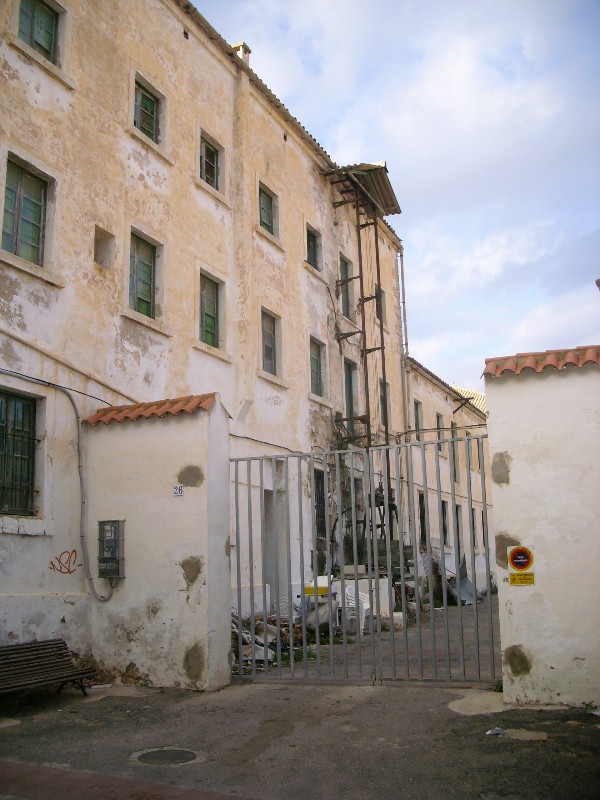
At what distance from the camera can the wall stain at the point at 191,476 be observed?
866 centimetres

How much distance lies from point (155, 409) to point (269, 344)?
749 cm

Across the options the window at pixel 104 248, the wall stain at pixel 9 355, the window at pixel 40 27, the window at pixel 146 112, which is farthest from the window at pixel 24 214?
the window at pixel 146 112

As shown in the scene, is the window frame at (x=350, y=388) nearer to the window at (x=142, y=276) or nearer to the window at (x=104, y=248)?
the window at (x=142, y=276)

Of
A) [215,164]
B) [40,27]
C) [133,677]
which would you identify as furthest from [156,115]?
[133,677]

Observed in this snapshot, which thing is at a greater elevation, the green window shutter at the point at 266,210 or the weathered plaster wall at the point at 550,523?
the green window shutter at the point at 266,210

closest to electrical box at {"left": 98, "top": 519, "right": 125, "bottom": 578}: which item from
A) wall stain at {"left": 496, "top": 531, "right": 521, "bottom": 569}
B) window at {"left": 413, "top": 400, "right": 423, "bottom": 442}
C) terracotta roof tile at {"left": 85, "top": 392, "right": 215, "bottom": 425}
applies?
terracotta roof tile at {"left": 85, "top": 392, "right": 215, "bottom": 425}

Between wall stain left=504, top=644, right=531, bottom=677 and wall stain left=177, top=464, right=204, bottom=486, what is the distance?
3836 millimetres

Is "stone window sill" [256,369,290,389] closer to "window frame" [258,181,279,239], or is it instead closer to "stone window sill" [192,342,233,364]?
A: "stone window sill" [192,342,233,364]

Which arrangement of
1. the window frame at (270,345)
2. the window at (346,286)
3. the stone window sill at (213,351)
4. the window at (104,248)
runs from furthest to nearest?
the window at (346,286)
the window frame at (270,345)
the stone window sill at (213,351)
the window at (104,248)

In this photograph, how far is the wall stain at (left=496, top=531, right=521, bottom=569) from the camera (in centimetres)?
723

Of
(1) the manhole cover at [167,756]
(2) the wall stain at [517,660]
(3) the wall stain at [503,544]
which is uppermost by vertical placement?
(3) the wall stain at [503,544]

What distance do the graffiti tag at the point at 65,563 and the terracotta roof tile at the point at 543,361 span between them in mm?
5670

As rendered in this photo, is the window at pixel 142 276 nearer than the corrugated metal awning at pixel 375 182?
Yes

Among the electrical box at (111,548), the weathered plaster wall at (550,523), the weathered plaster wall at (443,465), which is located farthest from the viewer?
the weathered plaster wall at (443,465)
